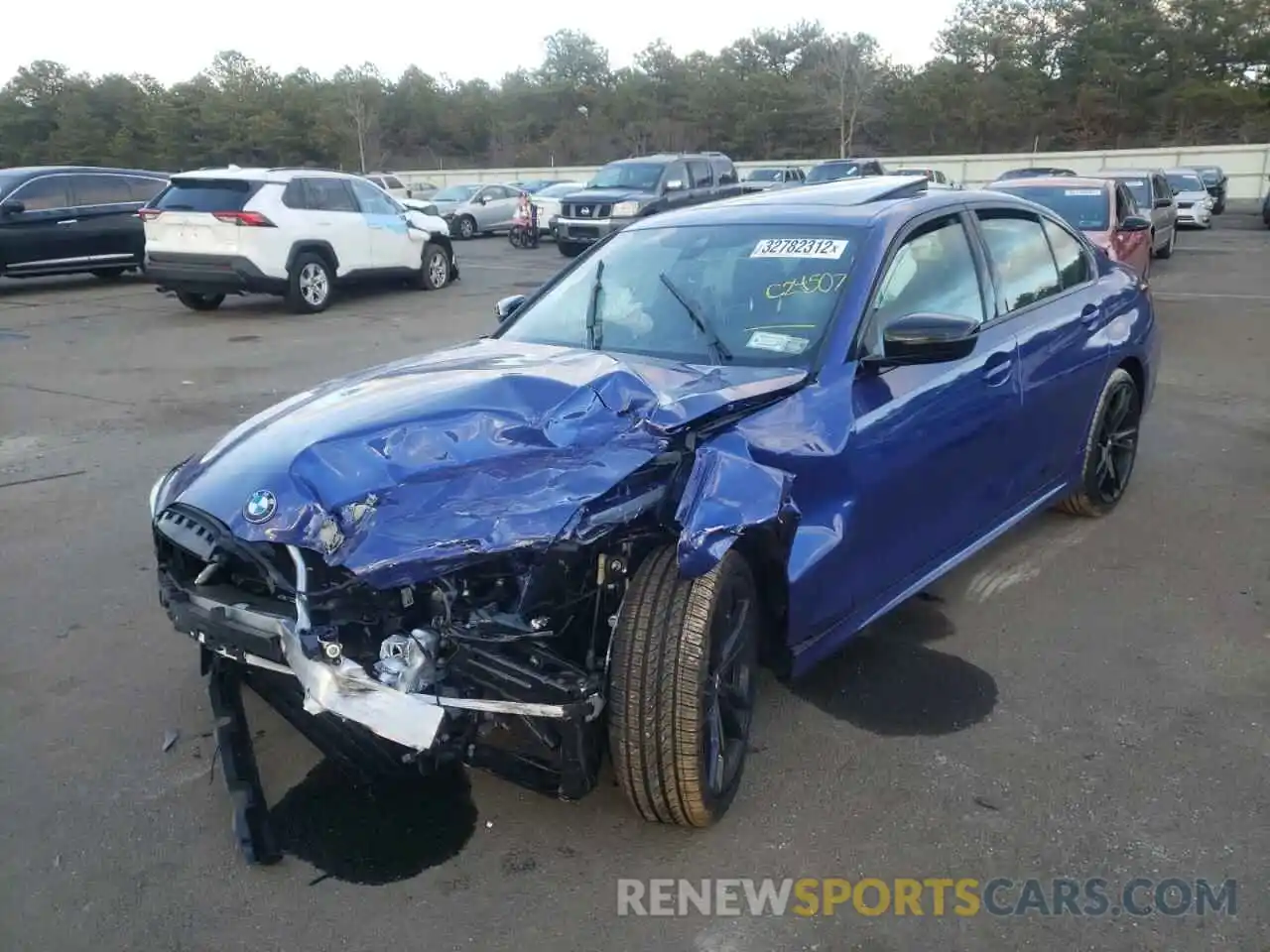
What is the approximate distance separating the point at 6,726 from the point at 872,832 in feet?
9.48

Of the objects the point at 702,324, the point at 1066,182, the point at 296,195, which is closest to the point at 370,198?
the point at 296,195

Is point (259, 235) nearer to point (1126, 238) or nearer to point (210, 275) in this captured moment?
point (210, 275)

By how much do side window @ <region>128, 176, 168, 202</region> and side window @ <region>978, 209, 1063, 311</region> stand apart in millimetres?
14251

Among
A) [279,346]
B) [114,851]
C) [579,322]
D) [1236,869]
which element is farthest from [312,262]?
[1236,869]

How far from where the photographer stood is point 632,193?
2002 centimetres

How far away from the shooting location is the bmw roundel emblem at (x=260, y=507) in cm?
268

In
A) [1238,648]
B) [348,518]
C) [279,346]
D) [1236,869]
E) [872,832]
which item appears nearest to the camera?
[348,518]

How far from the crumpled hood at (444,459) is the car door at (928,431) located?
0.46 metres

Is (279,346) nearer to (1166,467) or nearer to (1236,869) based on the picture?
(1166,467)

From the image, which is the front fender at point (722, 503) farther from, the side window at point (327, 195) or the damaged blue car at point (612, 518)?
the side window at point (327, 195)

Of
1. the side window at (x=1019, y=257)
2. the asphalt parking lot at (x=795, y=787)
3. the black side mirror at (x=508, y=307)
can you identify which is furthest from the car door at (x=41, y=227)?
the side window at (x=1019, y=257)

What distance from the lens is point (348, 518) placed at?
265 centimetres

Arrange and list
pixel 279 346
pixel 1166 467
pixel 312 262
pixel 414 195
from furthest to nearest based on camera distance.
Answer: pixel 414 195
pixel 312 262
pixel 279 346
pixel 1166 467

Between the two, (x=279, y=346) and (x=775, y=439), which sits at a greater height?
(x=775, y=439)
